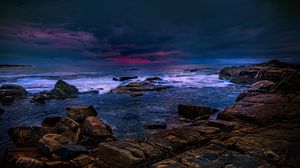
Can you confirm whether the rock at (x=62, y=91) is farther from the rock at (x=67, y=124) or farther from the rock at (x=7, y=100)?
the rock at (x=67, y=124)

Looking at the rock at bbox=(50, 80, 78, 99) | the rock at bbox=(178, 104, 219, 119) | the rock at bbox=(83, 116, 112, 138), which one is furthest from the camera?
the rock at bbox=(50, 80, 78, 99)

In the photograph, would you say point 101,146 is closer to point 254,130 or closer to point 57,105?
point 254,130

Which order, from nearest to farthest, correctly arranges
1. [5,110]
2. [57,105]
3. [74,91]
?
[5,110] < [57,105] < [74,91]

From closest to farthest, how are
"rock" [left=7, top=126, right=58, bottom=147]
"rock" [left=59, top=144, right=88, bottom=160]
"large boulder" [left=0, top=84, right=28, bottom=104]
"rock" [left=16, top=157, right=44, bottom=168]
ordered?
"rock" [left=16, top=157, right=44, bottom=168], "rock" [left=59, top=144, right=88, bottom=160], "rock" [left=7, top=126, right=58, bottom=147], "large boulder" [left=0, top=84, right=28, bottom=104]

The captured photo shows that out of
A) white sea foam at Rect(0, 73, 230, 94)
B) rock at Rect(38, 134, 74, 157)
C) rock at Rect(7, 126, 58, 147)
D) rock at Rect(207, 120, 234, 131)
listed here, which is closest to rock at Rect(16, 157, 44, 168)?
rock at Rect(38, 134, 74, 157)

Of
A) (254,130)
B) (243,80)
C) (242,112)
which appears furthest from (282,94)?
(243,80)

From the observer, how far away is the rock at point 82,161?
5680 mm

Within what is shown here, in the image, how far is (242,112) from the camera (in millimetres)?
7922

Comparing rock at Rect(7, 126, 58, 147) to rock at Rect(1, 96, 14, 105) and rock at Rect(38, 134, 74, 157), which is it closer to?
rock at Rect(38, 134, 74, 157)

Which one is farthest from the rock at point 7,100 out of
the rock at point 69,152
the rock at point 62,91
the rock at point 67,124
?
the rock at point 69,152

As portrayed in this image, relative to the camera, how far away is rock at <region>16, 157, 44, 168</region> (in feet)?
18.6

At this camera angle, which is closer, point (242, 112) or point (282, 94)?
point (242, 112)

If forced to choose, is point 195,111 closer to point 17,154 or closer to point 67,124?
point 67,124

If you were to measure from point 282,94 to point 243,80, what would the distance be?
956 inches
